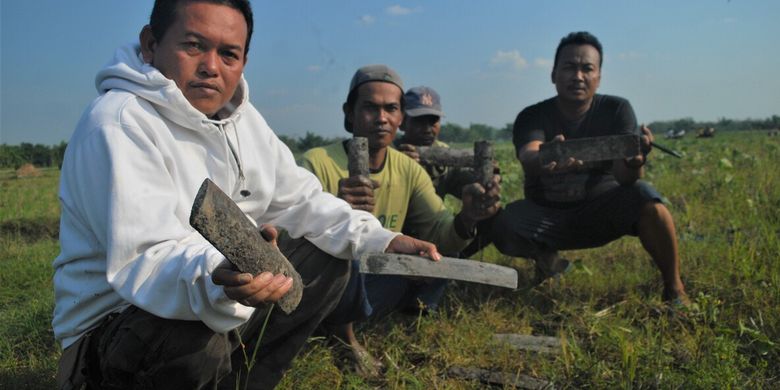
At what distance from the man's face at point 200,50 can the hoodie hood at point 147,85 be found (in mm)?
68

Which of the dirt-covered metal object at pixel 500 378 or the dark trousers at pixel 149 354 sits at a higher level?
the dark trousers at pixel 149 354

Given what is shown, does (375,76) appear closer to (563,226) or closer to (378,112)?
(378,112)

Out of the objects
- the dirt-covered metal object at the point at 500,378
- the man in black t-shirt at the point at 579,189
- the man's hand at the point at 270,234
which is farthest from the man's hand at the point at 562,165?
the man's hand at the point at 270,234

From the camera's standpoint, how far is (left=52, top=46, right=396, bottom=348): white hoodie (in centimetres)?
174

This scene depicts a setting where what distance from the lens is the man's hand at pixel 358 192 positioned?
3332mm

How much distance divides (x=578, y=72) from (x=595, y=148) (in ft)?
2.20

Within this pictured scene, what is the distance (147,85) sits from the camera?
2.02 meters

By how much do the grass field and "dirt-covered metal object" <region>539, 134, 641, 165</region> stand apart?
88cm

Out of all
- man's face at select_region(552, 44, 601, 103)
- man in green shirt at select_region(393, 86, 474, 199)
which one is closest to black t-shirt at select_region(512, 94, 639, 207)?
man's face at select_region(552, 44, 601, 103)

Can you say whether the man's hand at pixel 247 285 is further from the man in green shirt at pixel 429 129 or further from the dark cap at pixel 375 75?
the man in green shirt at pixel 429 129

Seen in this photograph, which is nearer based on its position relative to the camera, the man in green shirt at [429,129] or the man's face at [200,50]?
the man's face at [200,50]

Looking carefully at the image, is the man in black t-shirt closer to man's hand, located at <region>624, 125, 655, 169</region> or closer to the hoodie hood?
man's hand, located at <region>624, 125, 655, 169</region>

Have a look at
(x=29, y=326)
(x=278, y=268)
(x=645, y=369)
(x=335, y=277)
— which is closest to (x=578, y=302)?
(x=645, y=369)

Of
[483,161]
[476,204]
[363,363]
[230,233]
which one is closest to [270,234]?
[230,233]
